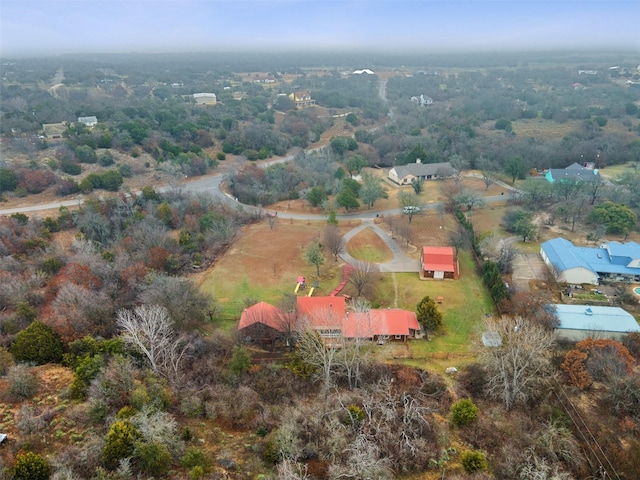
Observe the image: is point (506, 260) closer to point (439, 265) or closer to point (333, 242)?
point (439, 265)

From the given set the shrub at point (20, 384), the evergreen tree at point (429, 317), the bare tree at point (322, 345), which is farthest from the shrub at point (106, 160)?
the evergreen tree at point (429, 317)

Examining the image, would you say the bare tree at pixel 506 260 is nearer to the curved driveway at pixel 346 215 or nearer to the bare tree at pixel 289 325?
the curved driveway at pixel 346 215

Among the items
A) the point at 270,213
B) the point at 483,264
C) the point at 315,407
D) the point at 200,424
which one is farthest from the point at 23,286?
the point at 483,264

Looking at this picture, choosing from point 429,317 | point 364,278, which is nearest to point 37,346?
point 364,278

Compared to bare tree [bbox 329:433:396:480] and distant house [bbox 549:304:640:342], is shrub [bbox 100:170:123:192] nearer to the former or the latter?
bare tree [bbox 329:433:396:480]

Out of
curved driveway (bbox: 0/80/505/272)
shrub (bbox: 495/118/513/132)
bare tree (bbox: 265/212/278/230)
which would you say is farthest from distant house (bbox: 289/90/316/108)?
bare tree (bbox: 265/212/278/230)

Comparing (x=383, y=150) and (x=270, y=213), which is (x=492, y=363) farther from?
(x=383, y=150)
